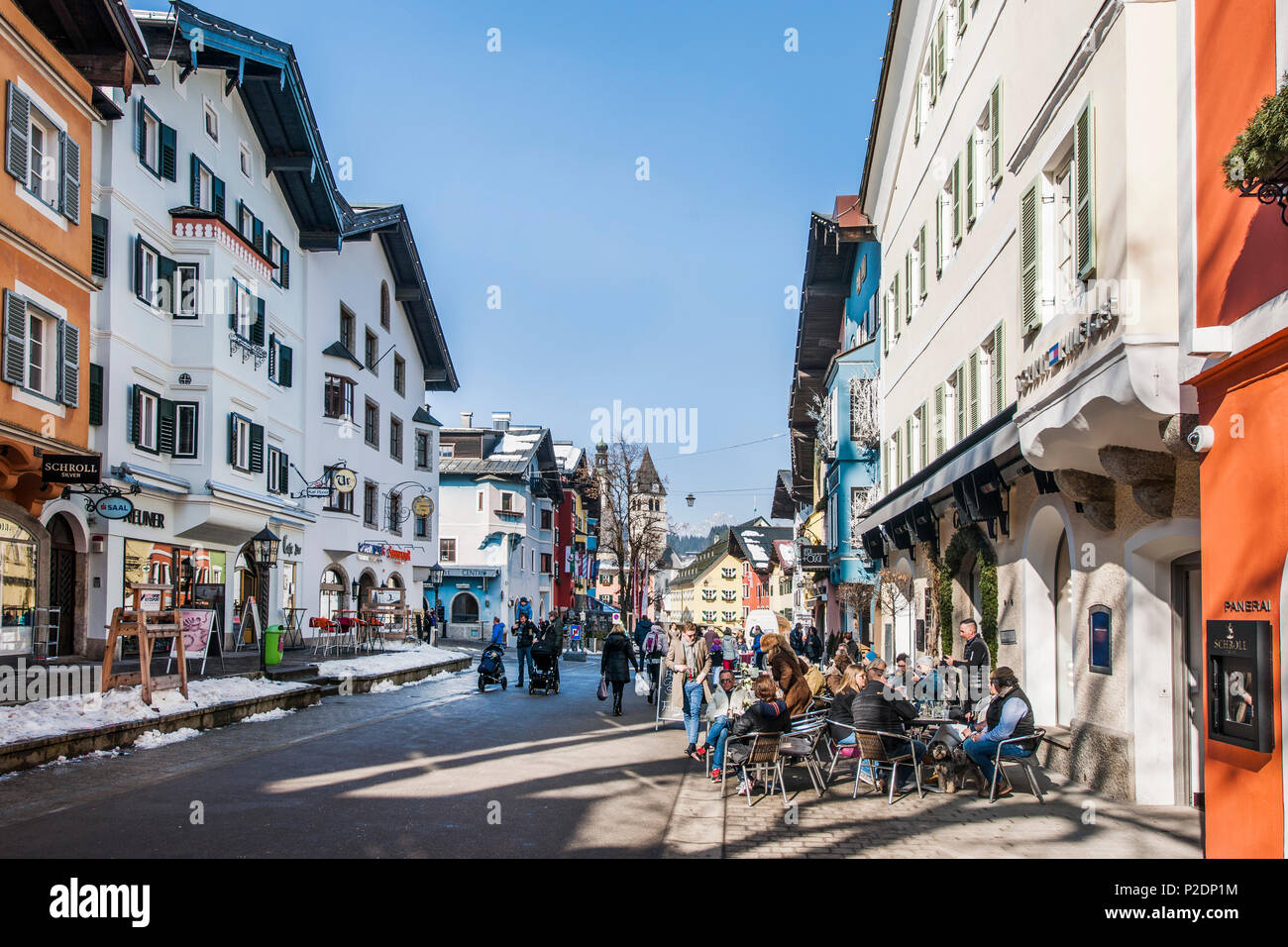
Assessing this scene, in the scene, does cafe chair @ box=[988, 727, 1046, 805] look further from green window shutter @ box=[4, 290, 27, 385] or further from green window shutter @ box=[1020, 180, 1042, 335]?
green window shutter @ box=[4, 290, 27, 385]

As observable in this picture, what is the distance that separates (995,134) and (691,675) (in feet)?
Result: 29.4

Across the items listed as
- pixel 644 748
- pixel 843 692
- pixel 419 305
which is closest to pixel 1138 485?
pixel 843 692

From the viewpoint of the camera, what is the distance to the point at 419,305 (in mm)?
44625

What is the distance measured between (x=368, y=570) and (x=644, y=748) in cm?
2581

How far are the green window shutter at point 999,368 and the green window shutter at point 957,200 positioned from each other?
10.4 ft

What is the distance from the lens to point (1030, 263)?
1277 cm

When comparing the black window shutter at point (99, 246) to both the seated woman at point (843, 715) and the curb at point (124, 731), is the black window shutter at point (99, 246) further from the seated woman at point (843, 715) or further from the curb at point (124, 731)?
the seated woman at point (843, 715)

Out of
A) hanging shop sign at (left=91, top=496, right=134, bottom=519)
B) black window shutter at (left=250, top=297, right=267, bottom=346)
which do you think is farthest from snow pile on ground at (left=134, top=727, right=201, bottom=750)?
black window shutter at (left=250, top=297, right=267, bottom=346)

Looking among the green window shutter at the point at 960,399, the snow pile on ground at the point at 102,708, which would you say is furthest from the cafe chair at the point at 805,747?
the snow pile on ground at the point at 102,708

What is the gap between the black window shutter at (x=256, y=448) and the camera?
91.2ft

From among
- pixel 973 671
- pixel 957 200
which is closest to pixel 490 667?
pixel 973 671
